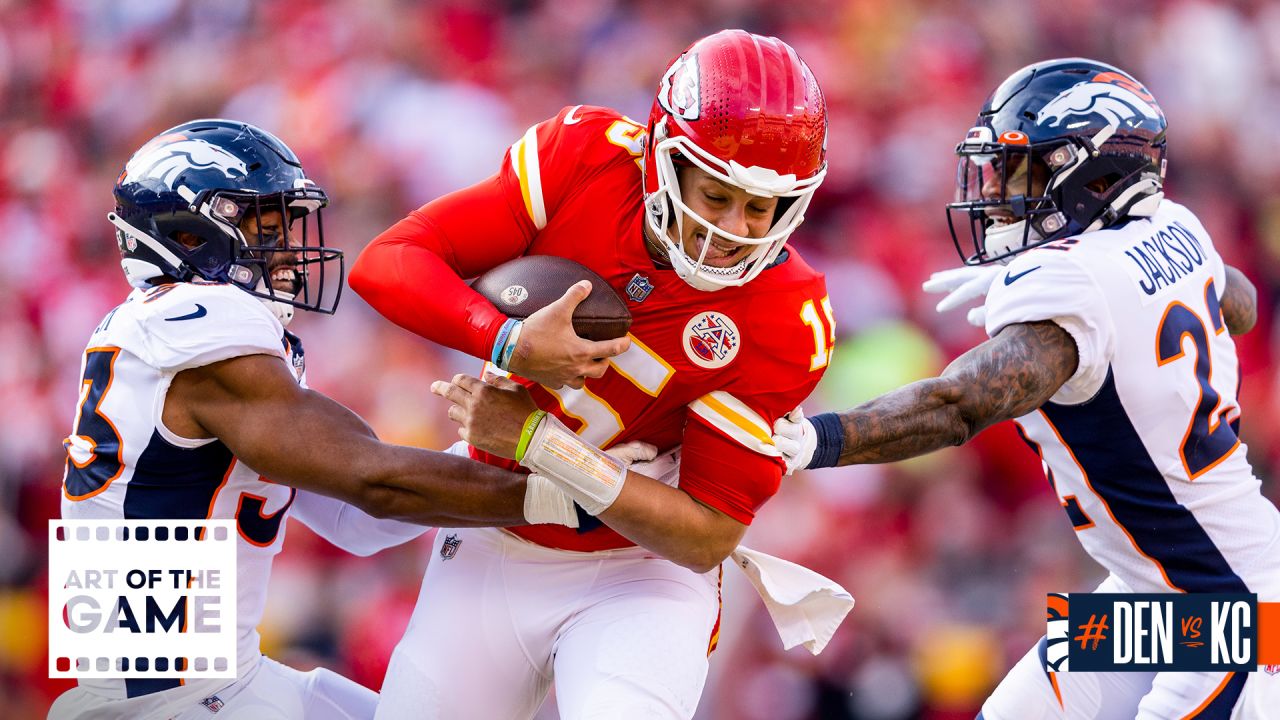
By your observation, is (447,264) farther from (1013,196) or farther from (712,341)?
(1013,196)

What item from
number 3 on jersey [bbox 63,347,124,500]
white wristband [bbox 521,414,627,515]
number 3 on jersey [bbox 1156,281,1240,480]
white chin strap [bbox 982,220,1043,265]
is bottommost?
number 3 on jersey [bbox 63,347,124,500]

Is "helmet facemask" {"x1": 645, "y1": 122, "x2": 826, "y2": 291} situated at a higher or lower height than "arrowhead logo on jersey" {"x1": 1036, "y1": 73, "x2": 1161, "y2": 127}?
lower

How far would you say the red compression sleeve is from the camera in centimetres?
271

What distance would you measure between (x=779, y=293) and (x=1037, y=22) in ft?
15.5

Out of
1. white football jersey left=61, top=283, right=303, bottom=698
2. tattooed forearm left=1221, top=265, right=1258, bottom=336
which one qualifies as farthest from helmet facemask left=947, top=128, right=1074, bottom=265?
white football jersey left=61, top=283, right=303, bottom=698

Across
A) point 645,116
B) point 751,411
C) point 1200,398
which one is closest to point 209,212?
point 751,411

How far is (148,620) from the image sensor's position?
116 inches

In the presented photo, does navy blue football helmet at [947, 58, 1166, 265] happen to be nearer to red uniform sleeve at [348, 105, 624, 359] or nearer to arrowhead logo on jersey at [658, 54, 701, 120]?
arrowhead logo on jersey at [658, 54, 701, 120]

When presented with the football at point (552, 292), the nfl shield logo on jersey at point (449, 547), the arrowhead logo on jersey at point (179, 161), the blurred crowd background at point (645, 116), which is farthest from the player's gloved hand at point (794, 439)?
the blurred crowd background at point (645, 116)

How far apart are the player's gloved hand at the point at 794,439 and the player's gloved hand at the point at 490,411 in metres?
0.56

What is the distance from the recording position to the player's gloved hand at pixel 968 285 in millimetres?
3424

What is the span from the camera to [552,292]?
109 inches

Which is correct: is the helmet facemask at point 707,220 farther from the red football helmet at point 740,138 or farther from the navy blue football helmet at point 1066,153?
the navy blue football helmet at point 1066,153

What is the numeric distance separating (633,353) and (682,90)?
599 millimetres
